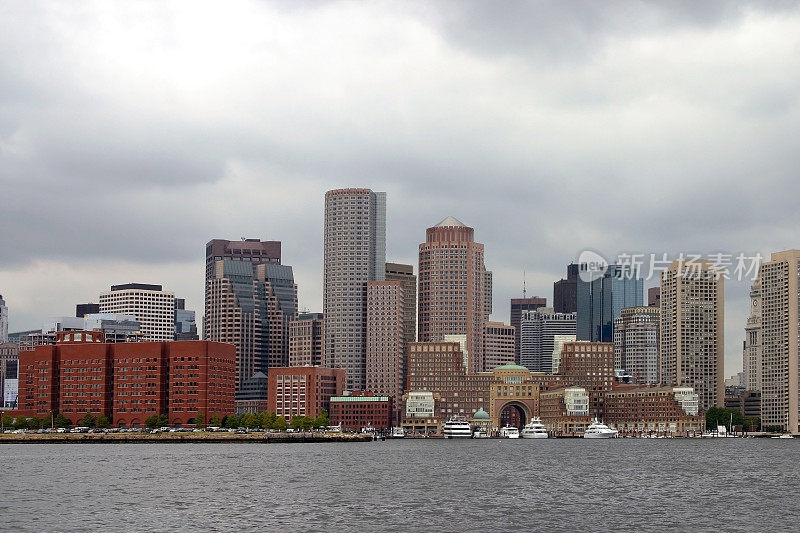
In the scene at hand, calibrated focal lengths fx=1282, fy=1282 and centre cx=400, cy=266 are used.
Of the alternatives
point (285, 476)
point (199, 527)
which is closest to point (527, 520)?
point (199, 527)

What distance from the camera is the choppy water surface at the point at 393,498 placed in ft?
329

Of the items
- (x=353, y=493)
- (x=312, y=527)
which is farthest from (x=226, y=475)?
(x=312, y=527)

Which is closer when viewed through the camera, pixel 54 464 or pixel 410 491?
pixel 410 491

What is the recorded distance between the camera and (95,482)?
145625mm

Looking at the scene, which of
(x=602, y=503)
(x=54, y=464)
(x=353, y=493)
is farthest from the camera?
(x=54, y=464)

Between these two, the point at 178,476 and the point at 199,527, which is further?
the point at 178,476

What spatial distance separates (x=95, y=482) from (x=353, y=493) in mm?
34137

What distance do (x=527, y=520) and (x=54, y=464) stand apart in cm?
10901

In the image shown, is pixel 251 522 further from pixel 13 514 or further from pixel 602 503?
pixel 602 503

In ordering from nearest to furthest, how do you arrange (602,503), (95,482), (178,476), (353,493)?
(602,503)
(353,493)
(95,482)
(178,476)

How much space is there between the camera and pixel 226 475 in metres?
160

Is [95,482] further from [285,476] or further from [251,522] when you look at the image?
[251,522]

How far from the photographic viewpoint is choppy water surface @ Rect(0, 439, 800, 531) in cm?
10038

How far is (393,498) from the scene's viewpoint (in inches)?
4850
